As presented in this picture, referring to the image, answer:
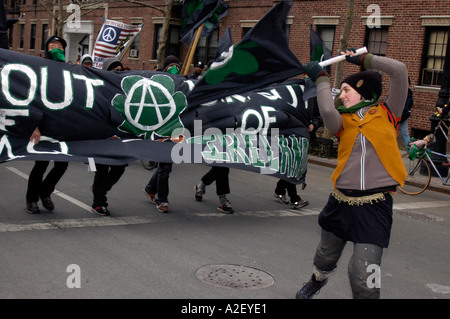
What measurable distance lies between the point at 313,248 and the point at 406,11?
1462cm

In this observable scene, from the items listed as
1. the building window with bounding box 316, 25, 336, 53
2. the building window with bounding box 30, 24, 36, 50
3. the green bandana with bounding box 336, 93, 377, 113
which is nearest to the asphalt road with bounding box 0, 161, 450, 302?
the green bandana with bounding box 336, 93, 377, 113

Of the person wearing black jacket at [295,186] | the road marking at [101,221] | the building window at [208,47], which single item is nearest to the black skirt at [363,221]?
the road marking at [101,221]

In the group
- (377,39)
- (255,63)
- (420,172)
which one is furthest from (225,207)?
(377,39)

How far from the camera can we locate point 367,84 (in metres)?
4.16

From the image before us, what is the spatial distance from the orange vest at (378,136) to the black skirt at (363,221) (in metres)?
0.21

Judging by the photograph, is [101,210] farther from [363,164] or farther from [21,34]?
[21,34]

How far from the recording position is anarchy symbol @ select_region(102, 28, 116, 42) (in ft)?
49.9

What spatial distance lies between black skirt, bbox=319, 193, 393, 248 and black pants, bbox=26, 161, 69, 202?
13.4 feet

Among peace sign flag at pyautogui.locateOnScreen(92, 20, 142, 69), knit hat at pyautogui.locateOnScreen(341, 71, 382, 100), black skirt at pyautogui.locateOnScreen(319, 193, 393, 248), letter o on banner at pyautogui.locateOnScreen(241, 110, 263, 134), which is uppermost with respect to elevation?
peace sign flag at pyautogui.locateOnScreen(92, 20, 142, 69)

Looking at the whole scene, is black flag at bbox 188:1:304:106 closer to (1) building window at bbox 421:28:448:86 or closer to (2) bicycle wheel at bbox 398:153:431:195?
(2) bicycle wheel at bbox 398:153:431:195

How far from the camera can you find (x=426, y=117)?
18453 millimetres

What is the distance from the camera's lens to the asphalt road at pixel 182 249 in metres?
4.84

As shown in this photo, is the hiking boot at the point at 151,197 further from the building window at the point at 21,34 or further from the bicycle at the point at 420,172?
the building window at the point at 21,34
